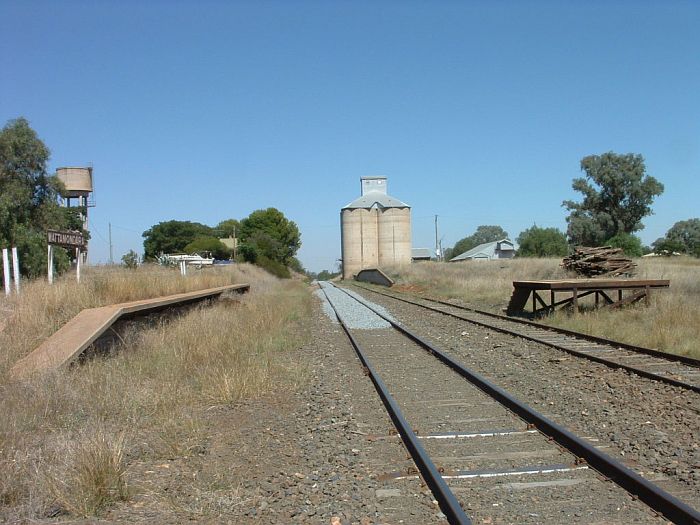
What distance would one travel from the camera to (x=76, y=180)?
61969 mm

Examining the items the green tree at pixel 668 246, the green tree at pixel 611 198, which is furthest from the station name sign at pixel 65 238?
the green tree at pixel 668 246

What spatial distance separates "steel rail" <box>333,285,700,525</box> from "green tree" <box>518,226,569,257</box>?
337 feet

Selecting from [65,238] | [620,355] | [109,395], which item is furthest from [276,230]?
[109,395]

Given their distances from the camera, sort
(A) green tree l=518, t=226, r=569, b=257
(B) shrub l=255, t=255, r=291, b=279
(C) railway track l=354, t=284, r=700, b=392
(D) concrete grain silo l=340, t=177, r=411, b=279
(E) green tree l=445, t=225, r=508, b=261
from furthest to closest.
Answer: (E) green tree l=445, t=225, r=508, b=261
(A) green tree l=518, t=226, r=569, b=257
(D) concrete grain silo l=340, t=177, r=411, b=279
(B) shrub l=255, t=255, r=291, b=279
(C) railway track l=354, t=284, r=700, b=392

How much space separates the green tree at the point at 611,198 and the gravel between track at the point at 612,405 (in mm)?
68423

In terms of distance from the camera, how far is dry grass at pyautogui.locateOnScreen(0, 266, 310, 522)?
15.7 ft

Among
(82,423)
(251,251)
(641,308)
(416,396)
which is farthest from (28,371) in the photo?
(251,251)

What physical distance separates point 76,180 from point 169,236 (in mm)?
59680

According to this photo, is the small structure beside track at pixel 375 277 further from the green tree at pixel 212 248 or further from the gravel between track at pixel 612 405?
the gravel between track at pixel 612 405

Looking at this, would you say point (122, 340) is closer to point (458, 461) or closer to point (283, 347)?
point (283, 347)

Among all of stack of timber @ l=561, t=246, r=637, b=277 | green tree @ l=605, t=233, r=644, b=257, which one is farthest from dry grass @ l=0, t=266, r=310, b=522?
green tree @ l=605, t=233, r=644, b=257

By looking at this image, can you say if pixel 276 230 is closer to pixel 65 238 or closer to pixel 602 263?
pixel 602 263

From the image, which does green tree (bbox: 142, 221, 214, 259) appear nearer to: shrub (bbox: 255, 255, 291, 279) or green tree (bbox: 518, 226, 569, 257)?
shrub (bbox: 255, 255, 291, 279)

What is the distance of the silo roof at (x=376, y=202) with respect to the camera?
3501 inches
